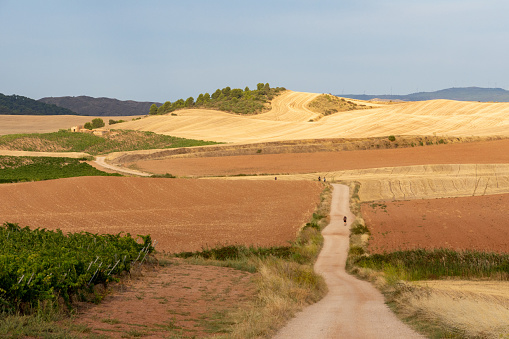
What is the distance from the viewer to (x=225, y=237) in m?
37.3

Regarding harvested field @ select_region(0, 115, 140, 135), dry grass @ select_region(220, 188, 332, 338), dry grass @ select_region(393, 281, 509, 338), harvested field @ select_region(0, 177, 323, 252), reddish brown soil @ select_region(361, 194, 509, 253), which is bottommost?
harvested field @ select_region(0, 177, 323, 252)

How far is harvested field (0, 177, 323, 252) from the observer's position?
38.5 metres

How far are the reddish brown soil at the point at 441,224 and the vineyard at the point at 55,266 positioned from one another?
1693 cm

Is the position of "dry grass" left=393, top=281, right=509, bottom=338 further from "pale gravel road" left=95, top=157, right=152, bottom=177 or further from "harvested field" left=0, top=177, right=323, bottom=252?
"pale gravel road" left=95, top=157, right=152, bottom=177

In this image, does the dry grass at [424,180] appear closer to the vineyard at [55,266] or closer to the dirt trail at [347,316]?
the dirt trail at [347,316]

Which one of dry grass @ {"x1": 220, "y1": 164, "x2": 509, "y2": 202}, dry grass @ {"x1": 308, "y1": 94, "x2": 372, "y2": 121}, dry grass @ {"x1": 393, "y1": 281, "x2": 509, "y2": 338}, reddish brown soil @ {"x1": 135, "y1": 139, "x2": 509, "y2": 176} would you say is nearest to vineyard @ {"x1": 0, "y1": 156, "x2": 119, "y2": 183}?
reddish brown soil @ {"x1": 135, "y1": 139, "x2": 509, "y2": 176}

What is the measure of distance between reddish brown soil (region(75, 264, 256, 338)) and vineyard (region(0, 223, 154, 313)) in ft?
2.60

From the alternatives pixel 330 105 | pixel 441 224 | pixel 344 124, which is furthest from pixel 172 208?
pixel 330 105

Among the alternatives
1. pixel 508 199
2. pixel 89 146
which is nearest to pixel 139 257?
pixel 508 199

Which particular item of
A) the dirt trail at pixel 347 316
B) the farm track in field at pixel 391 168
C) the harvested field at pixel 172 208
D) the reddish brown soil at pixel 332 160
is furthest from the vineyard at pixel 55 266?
the reddish brown soil at pixel 332 160

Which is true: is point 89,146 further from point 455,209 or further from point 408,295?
point 408,295

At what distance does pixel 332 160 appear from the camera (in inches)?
3465

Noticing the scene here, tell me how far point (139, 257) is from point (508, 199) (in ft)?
113

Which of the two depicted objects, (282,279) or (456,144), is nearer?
(282,279)
